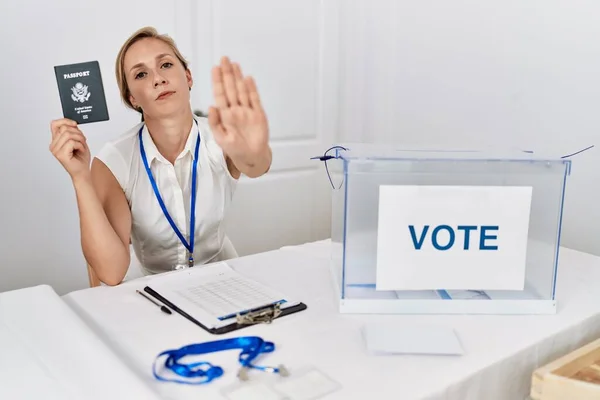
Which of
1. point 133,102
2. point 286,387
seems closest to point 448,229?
point 286,387

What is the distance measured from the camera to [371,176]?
3.77ft

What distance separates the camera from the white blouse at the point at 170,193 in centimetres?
161

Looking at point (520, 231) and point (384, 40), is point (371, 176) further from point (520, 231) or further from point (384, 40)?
point (384, 40)

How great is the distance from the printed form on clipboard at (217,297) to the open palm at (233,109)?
11.0 inches

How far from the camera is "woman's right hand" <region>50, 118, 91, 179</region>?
1400 mm

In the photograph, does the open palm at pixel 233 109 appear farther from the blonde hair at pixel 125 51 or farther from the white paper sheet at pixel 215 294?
the blonde hair at pixel 125 51

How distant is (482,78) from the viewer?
96.5 inches

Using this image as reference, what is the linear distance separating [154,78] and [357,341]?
889 mm

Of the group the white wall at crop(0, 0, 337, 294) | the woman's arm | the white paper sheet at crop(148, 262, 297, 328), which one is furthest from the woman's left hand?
the white wall at crop(0, 0, 337, 294)

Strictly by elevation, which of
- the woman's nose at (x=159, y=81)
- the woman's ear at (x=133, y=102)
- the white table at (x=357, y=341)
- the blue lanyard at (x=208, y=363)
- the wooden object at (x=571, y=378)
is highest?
the woman's nose at (x=159, y=81)

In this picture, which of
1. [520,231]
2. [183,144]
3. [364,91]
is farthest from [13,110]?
[520,231]

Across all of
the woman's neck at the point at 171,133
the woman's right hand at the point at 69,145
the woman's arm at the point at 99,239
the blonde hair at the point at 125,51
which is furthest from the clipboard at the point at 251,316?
the blonde hair at the point at 125,51

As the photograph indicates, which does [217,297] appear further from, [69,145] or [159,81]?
[159,81]

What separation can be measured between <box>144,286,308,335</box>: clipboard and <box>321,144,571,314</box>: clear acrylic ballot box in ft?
0.34
